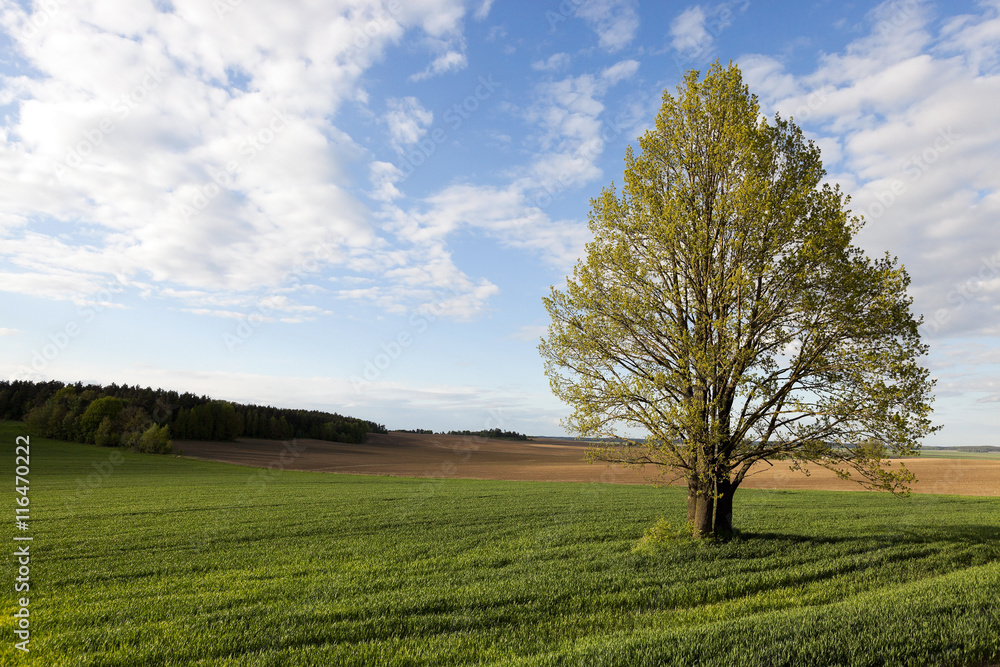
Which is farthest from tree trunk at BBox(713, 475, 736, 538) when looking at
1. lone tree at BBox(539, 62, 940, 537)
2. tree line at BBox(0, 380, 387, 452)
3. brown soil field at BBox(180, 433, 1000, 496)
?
tree line at BBox(0, 380, 387, 452)

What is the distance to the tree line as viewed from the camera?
7612cm

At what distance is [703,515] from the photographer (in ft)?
47.0

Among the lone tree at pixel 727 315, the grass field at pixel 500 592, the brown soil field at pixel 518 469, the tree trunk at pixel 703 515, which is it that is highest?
the lone tree at pixel 727 315

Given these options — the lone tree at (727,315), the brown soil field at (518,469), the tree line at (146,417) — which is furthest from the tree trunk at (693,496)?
the tree line at (146,417)

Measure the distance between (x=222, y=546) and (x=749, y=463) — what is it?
52.8 feet

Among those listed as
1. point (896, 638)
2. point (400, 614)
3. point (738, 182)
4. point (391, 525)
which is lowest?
point (391, 525)

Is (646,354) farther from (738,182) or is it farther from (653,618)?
(653,618)

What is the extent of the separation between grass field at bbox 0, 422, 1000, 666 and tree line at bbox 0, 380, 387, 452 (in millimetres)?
67537

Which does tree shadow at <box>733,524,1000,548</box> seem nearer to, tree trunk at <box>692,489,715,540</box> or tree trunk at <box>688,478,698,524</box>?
tree trunk at <box>692,489,715,540</box>

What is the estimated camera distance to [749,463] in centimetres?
1395

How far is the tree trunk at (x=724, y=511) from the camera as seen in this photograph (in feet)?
46.8

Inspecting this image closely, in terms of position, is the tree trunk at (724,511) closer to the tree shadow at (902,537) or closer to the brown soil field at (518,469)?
the tree shadow at (902,537)

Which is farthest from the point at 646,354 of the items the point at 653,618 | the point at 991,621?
the point at 991,621

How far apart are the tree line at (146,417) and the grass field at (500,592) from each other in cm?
6754
